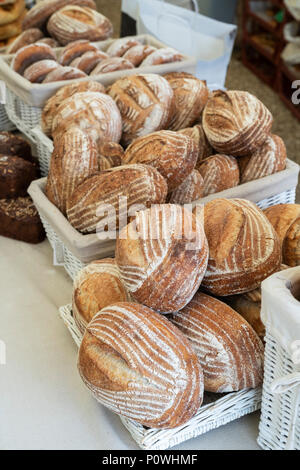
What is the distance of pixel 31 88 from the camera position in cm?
129

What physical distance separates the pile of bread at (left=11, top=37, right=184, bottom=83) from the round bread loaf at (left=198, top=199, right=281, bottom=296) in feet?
2.43

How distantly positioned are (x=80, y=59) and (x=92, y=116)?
1.32ft

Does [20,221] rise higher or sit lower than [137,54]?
lower

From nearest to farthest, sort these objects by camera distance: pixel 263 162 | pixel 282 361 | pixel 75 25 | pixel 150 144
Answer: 1. pixel 282 361
2. pixel 150 144
3. pixel 263 162
4. pixel 75 25

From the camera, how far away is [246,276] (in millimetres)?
777

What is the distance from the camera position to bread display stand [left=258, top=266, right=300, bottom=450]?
596mm

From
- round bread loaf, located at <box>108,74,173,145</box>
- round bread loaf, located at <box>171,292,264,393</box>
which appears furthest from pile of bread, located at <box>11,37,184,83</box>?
round bread loaf, located at <box>171,292,264,393</box>

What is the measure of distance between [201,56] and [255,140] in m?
1.11

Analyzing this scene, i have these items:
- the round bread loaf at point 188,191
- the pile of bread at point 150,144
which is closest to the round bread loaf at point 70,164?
the pile of bread at point 150,144

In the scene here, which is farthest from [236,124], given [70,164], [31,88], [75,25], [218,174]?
[75,25]

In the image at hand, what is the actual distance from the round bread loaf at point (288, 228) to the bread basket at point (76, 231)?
96mm

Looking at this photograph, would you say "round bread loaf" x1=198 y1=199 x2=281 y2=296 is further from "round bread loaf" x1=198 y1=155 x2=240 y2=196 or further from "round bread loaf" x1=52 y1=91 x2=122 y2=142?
"round bread loaf" x1=52 y1=91 x2=122 y2=142

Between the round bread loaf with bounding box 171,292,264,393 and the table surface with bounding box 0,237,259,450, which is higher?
the round bread loaf with bounding box 171,292,264,393

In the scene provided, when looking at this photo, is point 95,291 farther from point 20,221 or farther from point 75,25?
point 75,25
